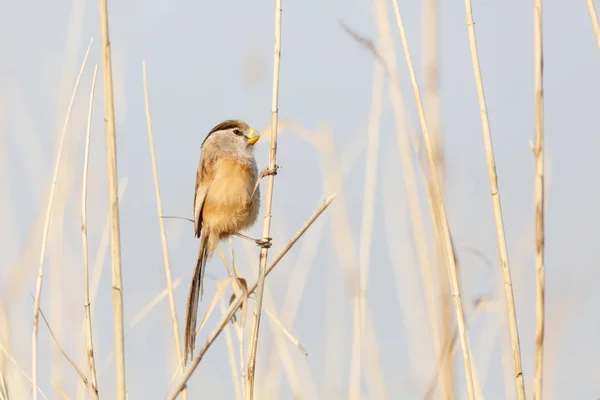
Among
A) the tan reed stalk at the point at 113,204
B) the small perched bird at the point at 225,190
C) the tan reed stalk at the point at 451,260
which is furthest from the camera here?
the small perched bird at the point at 225,190

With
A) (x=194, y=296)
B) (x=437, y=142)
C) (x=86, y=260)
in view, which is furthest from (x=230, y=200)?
(x=86, y=260)

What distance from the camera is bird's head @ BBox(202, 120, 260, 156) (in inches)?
117

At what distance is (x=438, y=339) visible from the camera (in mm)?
2326

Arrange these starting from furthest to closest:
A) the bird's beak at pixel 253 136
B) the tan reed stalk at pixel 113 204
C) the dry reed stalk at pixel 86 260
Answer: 1. the bird's beak at pixel 253 136
2. the dry reed stalk at pixel 86 260
3. the tan reed stalk at pixel 113 204

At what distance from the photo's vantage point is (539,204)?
1.83 meters

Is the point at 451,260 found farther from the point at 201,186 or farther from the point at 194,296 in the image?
the point at 201,186

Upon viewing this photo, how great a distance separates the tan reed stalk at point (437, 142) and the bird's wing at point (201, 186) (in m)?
0.95

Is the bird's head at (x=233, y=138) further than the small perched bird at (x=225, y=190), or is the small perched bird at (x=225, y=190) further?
the bird's head at (x=233, y=138)

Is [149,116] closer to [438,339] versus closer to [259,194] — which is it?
[259,194]

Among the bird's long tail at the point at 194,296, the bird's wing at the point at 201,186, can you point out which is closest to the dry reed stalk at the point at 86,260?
the bird's long tail at the point at 194,296

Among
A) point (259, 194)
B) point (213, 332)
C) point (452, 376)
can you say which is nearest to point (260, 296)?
point (213, 332)

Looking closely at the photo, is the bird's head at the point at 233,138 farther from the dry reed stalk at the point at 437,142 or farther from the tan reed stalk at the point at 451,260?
the tan reed stalk at the point at 451,260

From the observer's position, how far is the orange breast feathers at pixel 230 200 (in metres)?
2.82

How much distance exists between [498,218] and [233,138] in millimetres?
1413
